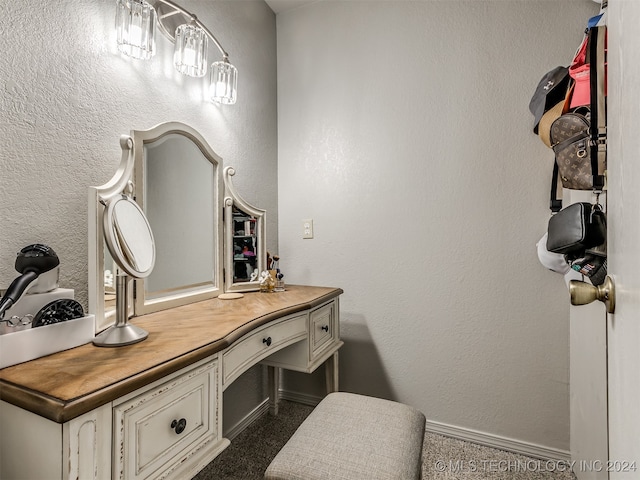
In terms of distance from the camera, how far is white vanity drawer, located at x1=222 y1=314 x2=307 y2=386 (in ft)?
3.44

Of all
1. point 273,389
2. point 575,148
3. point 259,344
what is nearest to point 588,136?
point 575,148

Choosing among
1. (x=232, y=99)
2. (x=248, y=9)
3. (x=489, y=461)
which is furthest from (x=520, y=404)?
(x=248, y=9)

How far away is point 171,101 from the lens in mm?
1426

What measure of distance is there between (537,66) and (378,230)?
110 centimetres

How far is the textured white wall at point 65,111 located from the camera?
928 millimetres

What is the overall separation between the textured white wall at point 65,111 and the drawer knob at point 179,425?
572mm

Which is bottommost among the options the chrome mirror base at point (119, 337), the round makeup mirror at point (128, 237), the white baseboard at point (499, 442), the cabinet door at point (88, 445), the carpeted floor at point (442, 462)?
the carpeted floor at point (442, 462)

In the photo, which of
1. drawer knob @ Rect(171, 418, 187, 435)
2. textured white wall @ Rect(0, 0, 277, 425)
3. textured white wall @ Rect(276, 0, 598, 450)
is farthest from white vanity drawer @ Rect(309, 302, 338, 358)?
textured white wall @ Rect(0, 0, 277, 425)

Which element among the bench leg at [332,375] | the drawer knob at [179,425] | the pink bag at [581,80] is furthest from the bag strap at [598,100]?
the bench leg at [332,375]

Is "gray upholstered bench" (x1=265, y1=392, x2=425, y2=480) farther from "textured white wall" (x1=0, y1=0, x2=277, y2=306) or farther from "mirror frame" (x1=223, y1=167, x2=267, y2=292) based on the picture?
"textured white wall" (x1=0, y1=0, x2=277, y2=306)

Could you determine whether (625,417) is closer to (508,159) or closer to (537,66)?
(508,159)

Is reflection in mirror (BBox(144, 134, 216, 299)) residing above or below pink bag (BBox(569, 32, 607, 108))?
below

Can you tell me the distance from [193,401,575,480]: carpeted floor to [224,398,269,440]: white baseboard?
30 mm

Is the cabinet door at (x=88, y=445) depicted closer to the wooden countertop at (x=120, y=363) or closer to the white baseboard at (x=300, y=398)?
the wooden countertop at (x=120, y=363)
